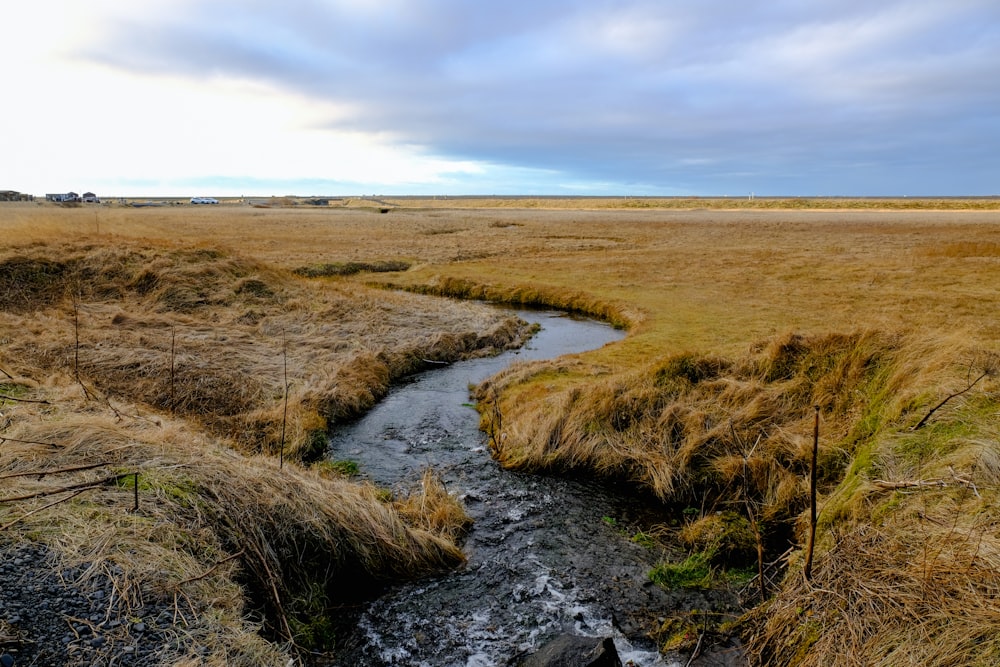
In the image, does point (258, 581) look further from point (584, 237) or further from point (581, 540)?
point (584, 237)

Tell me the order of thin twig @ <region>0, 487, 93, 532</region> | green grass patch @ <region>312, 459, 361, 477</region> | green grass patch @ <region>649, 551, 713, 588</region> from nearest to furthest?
1. thin twig @ <region>0, 487, 93, 532</region>
2. green grass patch @ <region>649, 551, 713, 588</region>
3. green grass patch @ <region>312, 459, 361, 477</region>

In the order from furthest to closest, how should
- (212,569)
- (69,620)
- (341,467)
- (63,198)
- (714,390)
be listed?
(63,198) < (714,390) < (341,467) < (212,569) < (69,620)

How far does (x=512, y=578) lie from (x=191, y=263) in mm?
19473

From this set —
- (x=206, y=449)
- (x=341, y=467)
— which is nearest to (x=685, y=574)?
(x=341, y=467)

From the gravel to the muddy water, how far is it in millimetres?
1994

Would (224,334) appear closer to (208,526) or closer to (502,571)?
(208,526)

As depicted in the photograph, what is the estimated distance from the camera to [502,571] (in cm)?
769

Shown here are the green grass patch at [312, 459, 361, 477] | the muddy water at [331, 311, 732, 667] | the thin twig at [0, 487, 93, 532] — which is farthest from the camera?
the green grass patch at [312, 459, 361, 477]

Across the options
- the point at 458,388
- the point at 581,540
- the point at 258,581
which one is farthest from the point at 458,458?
the point at 258,581

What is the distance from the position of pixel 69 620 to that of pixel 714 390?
10.3 meters

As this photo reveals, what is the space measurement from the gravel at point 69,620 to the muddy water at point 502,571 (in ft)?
6.54

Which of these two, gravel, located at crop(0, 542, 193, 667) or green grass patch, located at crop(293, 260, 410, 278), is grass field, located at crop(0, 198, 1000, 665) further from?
green grass patch, located at crop(293, 260, 410, 278)

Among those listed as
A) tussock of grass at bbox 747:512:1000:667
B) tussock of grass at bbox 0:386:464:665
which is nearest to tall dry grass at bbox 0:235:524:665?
tussock of grass at bbox 0:386:464:665

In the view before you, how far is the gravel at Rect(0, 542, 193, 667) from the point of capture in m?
4.24
